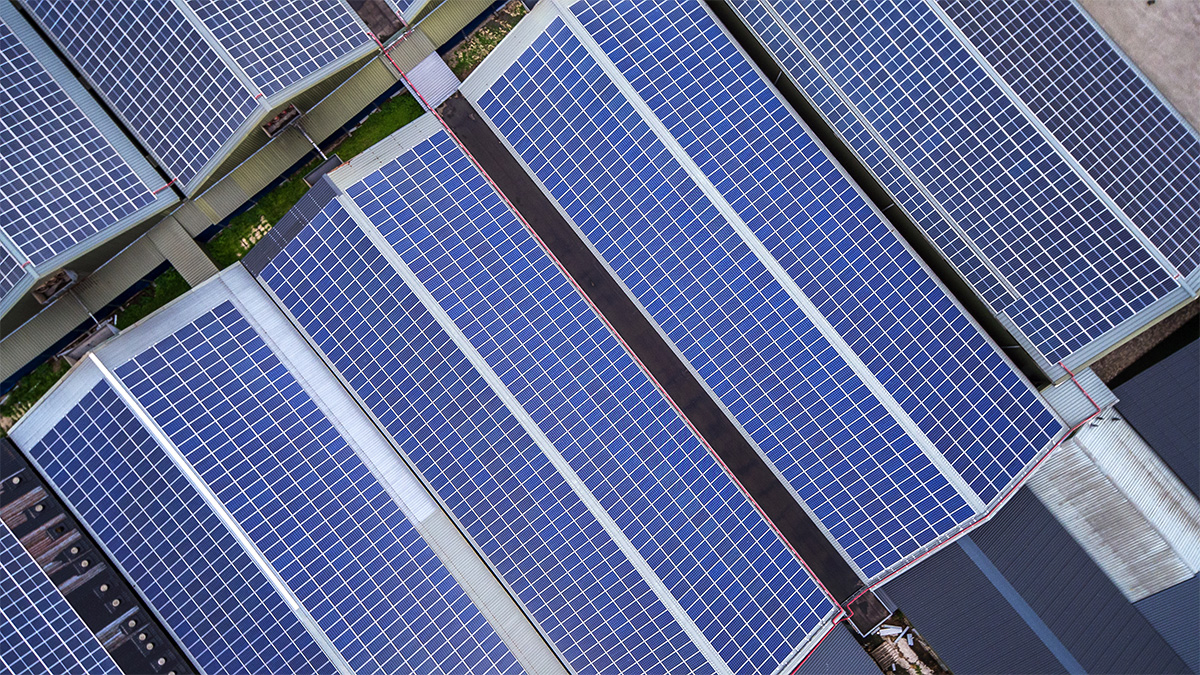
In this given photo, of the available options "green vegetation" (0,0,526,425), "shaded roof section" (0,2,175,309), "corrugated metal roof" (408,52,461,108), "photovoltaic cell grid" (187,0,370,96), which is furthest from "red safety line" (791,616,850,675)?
"shaded roof section" (0,2,175,309)

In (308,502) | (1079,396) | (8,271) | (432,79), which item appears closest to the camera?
(8,271)

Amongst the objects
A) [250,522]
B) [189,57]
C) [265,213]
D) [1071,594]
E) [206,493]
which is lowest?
[1071,594]

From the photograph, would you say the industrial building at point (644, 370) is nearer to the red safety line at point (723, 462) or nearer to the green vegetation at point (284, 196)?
the red safety line at point (723, 462)

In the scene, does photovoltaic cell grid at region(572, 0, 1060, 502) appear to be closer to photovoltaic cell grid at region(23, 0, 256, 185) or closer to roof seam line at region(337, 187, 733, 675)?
roof seam line at region(337, 187, 733, 675)

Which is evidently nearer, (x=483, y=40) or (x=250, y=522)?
(x=250, y=522)

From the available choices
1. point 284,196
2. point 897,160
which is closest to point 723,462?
point 897,160

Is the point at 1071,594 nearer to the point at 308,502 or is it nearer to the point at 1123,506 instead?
the point at 1123,506
